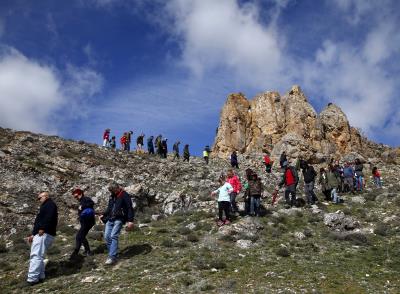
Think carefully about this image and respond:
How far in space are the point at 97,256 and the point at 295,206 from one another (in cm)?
1186

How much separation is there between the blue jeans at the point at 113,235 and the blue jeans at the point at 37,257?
2.12 meters

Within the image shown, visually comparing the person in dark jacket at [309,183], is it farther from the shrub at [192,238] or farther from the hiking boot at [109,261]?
the hiking boot at [109,261]

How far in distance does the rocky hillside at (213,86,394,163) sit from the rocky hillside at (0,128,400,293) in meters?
32.7

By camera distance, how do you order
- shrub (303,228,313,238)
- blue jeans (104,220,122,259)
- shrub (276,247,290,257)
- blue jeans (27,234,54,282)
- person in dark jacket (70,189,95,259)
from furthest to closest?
shrub (303,228,313,238) → shrub (276,247,290,257) → person in dark jacket (70,189,95,259) → blue jeans (104,220,122,259) → blue jeans (27,234,54,282)

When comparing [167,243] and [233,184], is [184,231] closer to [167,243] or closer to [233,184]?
[167,243]

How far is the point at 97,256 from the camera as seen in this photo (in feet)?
49.4

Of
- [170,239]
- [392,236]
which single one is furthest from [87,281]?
[392,236]

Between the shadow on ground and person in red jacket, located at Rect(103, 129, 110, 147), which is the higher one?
person in red jacket, located at Rect(103, 129, 110, 147)

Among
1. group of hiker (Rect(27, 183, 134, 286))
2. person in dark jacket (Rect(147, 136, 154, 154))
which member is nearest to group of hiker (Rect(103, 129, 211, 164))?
person in dark jacket (Rect(147, 136, 154, 154))

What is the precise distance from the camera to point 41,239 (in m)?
12.6

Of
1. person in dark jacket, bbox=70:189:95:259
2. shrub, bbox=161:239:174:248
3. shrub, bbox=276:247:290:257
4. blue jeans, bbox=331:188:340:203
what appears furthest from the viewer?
blue jeans, bbox=331:188:340:203

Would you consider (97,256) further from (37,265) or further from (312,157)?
(312,157)

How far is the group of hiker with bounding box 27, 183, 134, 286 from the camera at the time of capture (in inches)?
495

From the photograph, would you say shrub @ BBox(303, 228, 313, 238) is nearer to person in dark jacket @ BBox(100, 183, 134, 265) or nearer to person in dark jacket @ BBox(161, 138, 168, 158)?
person in dark jacket @ BBox(100, 183, 134, 265)
